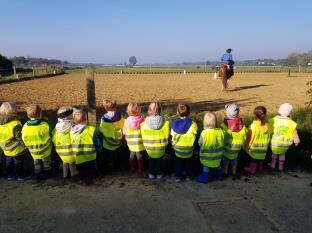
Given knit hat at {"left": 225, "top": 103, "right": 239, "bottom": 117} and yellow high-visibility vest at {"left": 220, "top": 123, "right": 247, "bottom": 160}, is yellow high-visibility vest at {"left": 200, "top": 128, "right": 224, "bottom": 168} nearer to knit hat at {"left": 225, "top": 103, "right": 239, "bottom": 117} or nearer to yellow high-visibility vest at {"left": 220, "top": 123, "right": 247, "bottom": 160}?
yellow high-visibility vest at {"left": 220, "top": 123, "right": 247, "bottom": 160}

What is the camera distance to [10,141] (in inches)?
187

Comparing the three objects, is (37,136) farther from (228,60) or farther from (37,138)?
(228,60)

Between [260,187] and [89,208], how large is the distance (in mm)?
2456

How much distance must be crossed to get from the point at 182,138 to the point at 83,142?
147cm

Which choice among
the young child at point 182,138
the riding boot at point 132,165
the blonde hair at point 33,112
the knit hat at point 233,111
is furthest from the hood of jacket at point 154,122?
the blonde hair at point 33,112

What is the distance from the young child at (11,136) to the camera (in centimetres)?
471

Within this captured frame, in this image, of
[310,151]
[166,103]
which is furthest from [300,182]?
[166,103]

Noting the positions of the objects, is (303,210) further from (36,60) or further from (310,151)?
(36,60)

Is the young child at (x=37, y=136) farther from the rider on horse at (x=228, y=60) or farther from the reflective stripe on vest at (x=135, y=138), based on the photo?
the rider on horse at (x=228, y=60)

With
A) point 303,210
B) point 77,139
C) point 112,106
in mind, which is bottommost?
point 303,210

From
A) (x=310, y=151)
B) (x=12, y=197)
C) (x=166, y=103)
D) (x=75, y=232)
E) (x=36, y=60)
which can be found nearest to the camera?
(x=75, y=232)

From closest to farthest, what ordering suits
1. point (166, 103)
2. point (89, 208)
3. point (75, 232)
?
1. point (75, 232)
2. point (89, 208)
3. point (166, 103)

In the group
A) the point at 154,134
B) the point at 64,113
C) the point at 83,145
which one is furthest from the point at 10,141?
the point at 154,134

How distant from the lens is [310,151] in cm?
583
